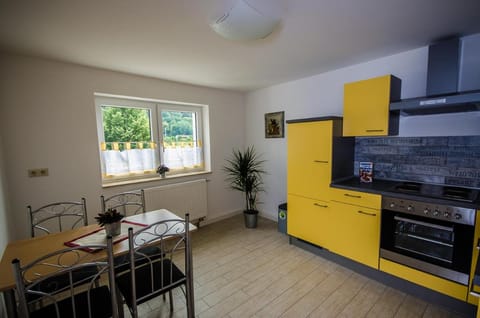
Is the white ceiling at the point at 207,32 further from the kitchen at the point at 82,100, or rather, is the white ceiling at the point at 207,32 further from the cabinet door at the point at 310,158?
the cabinet door at the point at 310,158

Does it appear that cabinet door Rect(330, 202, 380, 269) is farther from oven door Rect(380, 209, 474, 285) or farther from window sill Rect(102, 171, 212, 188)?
window sill Rect(102, 171, 212, 188)

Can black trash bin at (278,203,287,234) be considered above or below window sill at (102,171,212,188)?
below

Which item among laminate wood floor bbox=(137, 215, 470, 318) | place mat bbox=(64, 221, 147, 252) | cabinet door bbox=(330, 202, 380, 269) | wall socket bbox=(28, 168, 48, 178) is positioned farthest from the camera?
wall socket bbox=(28, 168, 48, 178)

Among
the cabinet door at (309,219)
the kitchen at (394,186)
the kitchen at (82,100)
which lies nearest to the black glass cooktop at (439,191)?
the kitchen at (394,186)

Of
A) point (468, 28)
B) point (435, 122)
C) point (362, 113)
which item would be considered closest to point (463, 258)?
point (435, 122)

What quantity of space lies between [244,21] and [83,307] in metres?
2.02

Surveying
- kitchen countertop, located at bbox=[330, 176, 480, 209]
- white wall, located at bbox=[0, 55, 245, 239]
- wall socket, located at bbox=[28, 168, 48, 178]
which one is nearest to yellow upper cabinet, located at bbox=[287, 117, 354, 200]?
kitchen countertop, located at bbox=[330, 176, 480, 209]

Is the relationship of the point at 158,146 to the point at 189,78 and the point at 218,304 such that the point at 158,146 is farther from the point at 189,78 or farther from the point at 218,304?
the point at 218,304

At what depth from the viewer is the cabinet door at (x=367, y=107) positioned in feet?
6.72

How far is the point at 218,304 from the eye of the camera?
1882 millimetres

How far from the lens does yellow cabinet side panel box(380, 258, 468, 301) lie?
166 centimetres

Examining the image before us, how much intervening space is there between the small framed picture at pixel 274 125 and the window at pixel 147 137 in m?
1.06

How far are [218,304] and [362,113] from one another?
2287 mm

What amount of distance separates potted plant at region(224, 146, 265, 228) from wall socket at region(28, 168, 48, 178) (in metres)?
2.35
